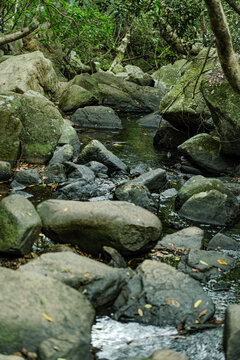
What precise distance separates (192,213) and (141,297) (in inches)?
116

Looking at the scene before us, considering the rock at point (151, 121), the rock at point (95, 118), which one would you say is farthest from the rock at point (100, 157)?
the rock at point (151, 121)

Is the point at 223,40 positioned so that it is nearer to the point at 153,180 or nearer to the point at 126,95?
the point at 153,180

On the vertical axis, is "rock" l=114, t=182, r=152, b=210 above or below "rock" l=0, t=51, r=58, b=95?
below

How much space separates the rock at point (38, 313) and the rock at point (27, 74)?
10155mm

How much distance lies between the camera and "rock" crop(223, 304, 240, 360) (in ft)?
10.8

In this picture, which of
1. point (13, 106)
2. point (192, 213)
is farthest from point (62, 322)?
point (13, 106)

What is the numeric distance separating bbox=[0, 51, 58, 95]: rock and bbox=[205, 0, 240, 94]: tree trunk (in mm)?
9330

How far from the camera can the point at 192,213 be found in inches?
265

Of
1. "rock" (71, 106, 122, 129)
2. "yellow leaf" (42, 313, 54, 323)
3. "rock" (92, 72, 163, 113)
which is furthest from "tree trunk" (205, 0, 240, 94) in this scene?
"rock" (92, 72, 163, 113)

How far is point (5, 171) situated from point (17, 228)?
132 inches

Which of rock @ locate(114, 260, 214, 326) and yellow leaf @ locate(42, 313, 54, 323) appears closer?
yellow leaf @ locate(42, 313, 54, 323)

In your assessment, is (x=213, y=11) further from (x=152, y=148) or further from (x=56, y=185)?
(x=152, y=148)

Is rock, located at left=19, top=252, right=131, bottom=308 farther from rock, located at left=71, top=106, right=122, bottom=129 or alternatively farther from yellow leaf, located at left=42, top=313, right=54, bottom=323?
rock, located at left=71, top=106, right=122, bottom=129

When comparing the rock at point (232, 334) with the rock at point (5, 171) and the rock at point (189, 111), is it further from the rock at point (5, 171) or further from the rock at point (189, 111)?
the rock at point (189, 111)
